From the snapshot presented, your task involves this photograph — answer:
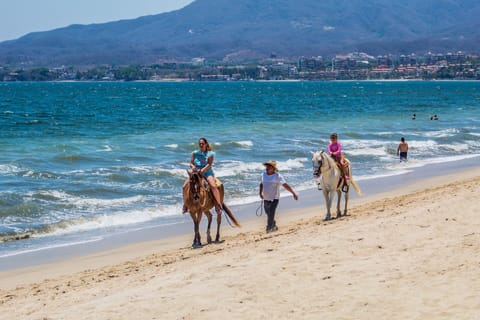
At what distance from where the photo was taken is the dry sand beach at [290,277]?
28.7ft

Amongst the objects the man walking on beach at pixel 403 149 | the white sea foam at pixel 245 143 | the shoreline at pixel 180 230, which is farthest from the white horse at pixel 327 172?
the white sea foam at pixel 245 143

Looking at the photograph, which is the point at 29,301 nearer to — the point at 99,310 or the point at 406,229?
the point at 99,310

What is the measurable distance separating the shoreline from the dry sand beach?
1.55 ft

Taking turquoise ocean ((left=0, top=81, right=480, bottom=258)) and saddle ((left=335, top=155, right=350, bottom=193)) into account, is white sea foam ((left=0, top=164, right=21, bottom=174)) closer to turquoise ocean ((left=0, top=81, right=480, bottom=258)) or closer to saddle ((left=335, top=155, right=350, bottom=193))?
turquoise ocean ((left=0, top=81, right=480, bottom=258))

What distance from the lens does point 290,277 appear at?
9.78 metres

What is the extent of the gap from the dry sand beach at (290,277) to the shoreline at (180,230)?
1.55ft

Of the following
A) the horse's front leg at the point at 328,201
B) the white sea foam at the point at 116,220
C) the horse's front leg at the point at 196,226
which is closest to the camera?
the horse's front leg at the point at 196,226

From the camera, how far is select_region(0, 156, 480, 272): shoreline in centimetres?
1375

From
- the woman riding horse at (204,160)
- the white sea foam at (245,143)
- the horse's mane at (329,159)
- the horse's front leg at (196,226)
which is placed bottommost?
the white sea foam at (245,143)

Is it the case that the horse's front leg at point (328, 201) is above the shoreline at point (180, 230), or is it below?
above

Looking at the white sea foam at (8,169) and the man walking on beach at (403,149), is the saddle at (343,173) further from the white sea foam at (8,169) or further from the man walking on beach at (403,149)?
the man walking on beach at (403,149)

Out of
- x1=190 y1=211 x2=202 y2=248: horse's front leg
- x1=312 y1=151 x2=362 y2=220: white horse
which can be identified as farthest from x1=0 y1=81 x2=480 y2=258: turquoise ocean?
x1=312 y1=151 x2=362 y2=220: white horse

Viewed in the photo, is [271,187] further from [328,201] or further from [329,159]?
[328,201]

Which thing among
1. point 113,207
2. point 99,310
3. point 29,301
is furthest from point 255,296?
point 113,207
